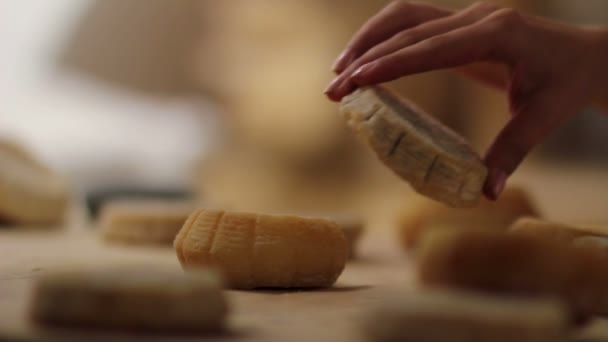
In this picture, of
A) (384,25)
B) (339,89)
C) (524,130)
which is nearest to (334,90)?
(339,89)

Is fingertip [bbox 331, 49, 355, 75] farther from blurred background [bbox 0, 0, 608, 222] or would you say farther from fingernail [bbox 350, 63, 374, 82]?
blurred background [bbox 0, 0, 608, 222]

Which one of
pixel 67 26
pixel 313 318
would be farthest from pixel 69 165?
pixel 313 318

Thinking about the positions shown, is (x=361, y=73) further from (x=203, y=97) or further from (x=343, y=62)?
(x=203, y=97)

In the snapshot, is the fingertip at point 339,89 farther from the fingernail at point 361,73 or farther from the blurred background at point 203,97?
the blurred background at point 203,97

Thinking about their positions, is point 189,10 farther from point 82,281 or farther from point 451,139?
point 82,281

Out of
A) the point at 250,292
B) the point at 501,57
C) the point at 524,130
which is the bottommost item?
the point at 250,292

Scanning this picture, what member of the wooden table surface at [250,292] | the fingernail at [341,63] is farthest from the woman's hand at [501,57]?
the wooden table surface at [250,292]

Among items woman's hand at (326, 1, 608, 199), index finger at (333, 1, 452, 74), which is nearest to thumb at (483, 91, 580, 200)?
woman's hand at (326, 1, 608, 199)

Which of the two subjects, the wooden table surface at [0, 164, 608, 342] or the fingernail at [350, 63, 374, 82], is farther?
the fingernail at [350, 63, 374, 82]
